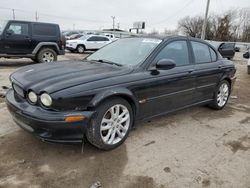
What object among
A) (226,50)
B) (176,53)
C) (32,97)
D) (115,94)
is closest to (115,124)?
(115,94)

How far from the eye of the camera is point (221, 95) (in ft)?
17.5

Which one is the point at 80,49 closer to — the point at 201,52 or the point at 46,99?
the point at 201,52

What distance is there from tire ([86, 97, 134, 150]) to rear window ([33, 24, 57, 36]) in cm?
822

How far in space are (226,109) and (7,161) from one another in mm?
4514

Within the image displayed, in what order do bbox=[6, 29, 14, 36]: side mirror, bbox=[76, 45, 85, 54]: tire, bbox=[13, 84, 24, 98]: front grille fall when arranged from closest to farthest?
1. bbox=[13, 84, 24, 98]: front grille
2. bbox=[6, 29, 14, 36]: side mirror
3. bbox=[76, 45, 85, 54]: tire

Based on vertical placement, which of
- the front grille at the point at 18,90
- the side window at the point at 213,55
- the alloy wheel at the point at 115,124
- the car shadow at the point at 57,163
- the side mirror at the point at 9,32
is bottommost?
the car shadow at the point at 57,163

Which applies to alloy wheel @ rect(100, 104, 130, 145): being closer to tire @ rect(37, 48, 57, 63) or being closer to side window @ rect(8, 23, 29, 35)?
tire @ rect(37, 48, 57, 63)

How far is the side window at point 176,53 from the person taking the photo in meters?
3.87

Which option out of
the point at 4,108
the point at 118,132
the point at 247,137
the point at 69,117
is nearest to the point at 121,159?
the point at 118,132

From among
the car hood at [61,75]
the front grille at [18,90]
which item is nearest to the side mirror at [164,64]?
the car hood at [61,75]

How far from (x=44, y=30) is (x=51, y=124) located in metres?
8.66

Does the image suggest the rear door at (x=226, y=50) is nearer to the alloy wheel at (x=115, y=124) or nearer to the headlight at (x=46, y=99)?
the alloy wheel at (x=115, y=124)

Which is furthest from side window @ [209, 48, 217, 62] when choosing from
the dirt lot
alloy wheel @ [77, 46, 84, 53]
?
alloy wheel @ [77, 46, 84, 53]

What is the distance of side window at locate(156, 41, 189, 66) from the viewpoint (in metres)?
3.87
